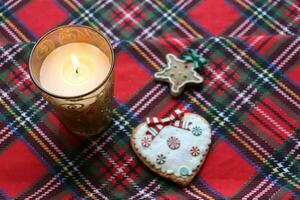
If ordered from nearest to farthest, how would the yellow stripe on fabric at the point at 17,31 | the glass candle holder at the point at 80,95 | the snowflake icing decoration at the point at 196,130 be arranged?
the glass candle holder at the point at 80,95, the snowflake icing decoration at the point at 196,130, the yellow stripe on fabric at the point at 17,31

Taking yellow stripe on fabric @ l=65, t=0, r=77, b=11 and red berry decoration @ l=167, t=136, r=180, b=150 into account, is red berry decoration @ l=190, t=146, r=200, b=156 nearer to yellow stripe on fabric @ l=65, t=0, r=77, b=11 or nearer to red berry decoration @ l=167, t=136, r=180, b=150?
red berry decoration @ l=167, t=136, r=180, b=150

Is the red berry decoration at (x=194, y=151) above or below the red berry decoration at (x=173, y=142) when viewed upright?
below

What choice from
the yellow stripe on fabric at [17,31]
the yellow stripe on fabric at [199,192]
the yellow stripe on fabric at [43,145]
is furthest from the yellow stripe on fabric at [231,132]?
the yellow stripe on fabric at [17,31]

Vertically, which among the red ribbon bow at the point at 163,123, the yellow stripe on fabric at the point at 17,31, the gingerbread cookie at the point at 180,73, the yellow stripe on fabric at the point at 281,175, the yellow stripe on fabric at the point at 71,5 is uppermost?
the yellow stripe on fabric at the point at 17,31

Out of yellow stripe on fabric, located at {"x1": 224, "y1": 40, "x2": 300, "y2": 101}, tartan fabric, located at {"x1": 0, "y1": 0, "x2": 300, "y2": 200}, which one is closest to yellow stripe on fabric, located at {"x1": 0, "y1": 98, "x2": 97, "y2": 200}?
tartan fabric, located at {"x1": 0, "y1": 0, "x2": 300, "y2": 200}

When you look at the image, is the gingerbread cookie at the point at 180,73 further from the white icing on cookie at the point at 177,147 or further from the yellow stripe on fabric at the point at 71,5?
the yellow stripe on fabric at the point at 71,5

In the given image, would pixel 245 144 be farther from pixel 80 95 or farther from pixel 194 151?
pixel 80 95

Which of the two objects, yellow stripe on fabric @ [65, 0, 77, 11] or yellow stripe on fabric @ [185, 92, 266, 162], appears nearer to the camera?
yellow stripe on fabric @ [185, 92, 266, 162]
